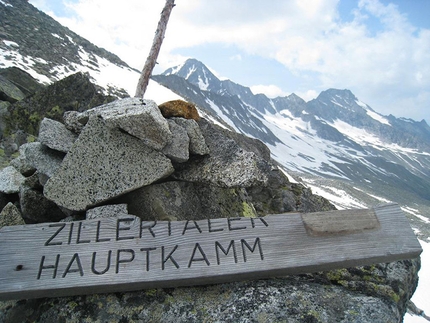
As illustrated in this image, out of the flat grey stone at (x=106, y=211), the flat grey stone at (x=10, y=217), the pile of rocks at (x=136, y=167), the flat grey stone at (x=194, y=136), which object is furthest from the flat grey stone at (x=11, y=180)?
the flat grey stone at (x=194, y=136)

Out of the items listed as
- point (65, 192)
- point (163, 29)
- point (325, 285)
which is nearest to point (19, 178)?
point (65, 192)

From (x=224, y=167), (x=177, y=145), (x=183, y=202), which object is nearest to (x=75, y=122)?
(x=177, y=145)

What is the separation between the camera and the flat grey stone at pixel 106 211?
163 inches

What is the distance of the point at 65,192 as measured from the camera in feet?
14.6

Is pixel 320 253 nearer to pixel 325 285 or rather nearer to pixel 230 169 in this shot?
pixel 325 285

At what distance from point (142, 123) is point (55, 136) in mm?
1813

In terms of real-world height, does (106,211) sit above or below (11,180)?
above

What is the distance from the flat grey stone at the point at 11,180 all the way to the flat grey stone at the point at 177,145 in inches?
114

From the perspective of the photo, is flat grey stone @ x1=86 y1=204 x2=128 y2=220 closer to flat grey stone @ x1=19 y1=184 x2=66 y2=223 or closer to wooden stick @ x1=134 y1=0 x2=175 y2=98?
flat grey stone @ x1=19 y1=184 x2=66 y2=223

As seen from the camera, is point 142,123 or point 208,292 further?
point 142,123

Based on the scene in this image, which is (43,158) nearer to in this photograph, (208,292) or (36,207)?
(36,207)

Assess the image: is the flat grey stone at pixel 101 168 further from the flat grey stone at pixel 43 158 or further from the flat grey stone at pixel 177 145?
the flat grey stone at pixel 43 158

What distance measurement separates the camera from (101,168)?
4.51 metres

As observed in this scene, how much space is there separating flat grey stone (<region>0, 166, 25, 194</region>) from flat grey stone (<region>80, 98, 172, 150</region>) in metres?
2.24
